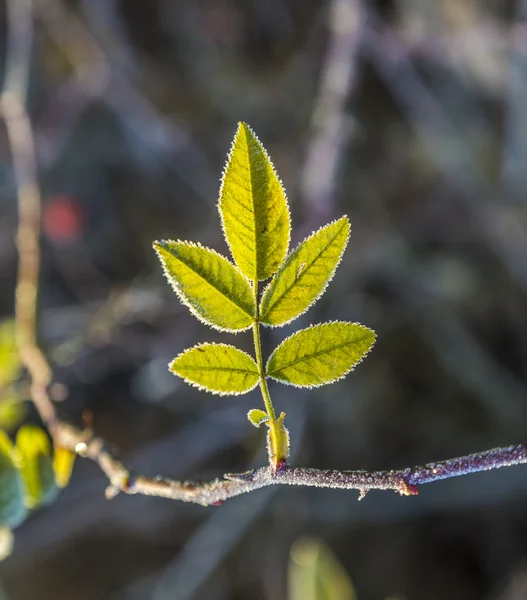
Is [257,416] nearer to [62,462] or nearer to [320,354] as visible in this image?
[320,354]

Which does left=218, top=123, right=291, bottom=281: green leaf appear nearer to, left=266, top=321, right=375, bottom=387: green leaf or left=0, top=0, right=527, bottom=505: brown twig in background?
left=266, top=321, right=375, bottom=387: green leaf

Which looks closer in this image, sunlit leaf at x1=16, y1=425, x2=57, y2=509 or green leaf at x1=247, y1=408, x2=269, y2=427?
green leaf at x1=247, y1=408, x2=269, y2=427

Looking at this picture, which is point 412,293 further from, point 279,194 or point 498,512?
point 279,194

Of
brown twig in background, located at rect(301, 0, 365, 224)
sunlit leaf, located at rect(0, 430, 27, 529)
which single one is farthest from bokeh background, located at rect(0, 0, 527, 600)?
sunlit leaf, located at rect(0, 430, 27, 529)

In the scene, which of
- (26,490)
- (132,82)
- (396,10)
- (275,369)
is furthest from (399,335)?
(275,369)

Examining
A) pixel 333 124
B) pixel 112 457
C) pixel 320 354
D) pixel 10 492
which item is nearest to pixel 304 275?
pixel 320 354

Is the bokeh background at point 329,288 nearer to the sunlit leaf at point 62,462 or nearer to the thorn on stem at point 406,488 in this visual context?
the sunlit leaf at point 62,462
